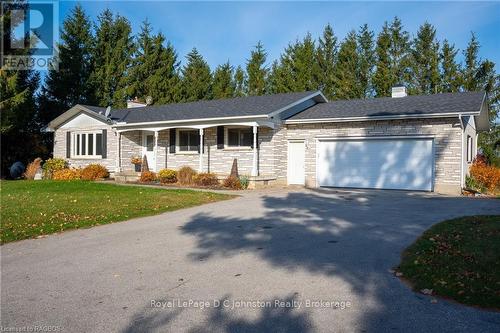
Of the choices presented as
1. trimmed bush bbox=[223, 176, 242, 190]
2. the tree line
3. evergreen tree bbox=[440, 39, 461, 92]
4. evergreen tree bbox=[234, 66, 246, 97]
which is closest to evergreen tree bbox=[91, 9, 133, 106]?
the tree line

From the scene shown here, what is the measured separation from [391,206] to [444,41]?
87.5 feet

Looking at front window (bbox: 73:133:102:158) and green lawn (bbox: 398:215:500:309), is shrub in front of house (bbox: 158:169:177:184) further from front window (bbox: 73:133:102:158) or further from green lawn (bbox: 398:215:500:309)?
green lawn (bbox: 398:215:500:309)

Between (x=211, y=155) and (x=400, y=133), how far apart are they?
873 cm

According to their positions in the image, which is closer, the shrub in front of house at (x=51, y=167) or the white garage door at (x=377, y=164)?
the white garage door at (x=377, y=164)

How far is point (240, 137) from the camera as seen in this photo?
64.7 ft

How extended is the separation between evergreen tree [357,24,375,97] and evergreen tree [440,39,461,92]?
5.44 m

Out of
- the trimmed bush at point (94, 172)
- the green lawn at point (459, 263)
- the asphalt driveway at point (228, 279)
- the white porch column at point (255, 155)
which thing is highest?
the white porch column at point (255, 155)

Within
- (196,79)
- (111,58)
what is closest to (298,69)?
(196,79)

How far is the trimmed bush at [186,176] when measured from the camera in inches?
749

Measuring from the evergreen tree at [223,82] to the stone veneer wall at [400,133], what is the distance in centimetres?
2216

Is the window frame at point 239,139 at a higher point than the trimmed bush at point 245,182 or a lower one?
higher

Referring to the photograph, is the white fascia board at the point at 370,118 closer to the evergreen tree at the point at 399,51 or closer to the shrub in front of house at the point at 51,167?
the shrub in front of house at the point at 51,167

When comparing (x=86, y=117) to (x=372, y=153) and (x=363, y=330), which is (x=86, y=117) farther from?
(x=363, y=330)

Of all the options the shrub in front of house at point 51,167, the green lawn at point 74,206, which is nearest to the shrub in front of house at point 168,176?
the green lawn at point 74,206
